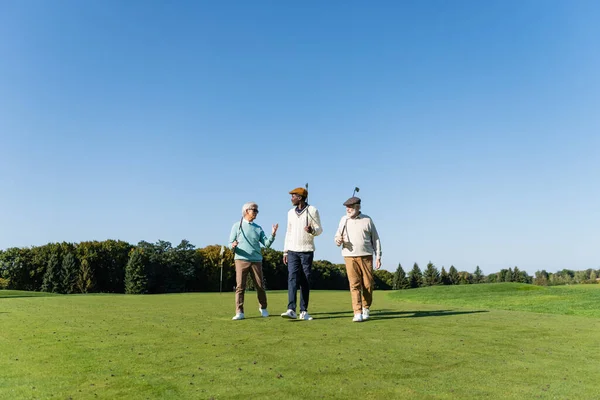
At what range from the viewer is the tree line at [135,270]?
72875mm

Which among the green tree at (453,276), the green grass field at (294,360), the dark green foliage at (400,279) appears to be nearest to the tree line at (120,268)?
the dark green foliage at (400,279)

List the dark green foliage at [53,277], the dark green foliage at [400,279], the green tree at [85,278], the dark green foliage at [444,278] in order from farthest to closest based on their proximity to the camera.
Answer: the dark green foliage at [444,278] → the dark green foliage at [400,279] → the dark green foliage at [53,277] → the green tree at [85,278]

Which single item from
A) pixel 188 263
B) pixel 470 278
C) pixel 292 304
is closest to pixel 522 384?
Result: pixel 292 304

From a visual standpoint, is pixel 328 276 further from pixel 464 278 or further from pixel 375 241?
pixel 375 241

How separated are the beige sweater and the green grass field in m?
1.57

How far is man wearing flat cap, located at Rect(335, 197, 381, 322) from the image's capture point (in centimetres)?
923

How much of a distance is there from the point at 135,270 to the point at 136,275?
2.75ft

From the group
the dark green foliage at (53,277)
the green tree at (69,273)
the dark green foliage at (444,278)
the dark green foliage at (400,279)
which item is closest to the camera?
the green tree at (69,273)

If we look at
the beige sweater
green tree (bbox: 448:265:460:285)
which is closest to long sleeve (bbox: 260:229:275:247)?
the beige sweater

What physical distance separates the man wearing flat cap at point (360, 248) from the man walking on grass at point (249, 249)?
1452mm

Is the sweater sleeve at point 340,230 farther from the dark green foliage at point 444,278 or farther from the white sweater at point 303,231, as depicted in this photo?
the dark green foliage at point 444,278

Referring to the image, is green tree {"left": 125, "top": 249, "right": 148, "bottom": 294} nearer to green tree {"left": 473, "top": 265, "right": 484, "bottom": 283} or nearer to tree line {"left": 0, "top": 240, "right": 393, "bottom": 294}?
tree line {"left": 0, "top": 240, "right": 393, "bottom": 294}

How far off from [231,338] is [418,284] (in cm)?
9438

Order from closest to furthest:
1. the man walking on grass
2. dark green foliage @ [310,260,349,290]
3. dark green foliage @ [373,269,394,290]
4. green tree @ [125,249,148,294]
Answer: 1. the man walking on grass
2. green tree @ [125,249,148,294]
3. dark green foliage @ [310,260,349,290]
4. dark green foliage @ [373,269,394,290]
